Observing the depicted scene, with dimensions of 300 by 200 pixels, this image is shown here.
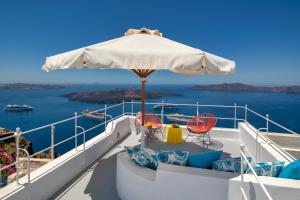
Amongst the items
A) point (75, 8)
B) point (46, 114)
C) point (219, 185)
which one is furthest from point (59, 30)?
point (219, 185)

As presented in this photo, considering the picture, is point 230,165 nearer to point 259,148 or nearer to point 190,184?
point 190,184

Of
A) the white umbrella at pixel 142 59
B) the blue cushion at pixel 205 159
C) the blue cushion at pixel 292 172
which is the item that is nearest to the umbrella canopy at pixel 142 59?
the white umbrella at pixel 142 59

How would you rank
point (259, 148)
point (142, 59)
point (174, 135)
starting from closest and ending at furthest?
point (142, 59), point (259, 148), point (174, 135)

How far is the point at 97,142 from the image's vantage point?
4.72 metres

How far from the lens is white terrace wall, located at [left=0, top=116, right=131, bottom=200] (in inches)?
103

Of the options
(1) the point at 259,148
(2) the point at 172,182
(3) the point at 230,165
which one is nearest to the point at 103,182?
(2) the point at 172,182

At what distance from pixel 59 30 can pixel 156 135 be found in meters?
53.8

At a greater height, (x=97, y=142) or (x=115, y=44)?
(x=115, y=44)

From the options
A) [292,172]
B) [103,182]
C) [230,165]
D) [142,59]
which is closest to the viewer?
[292,172]

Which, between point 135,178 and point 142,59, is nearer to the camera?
point 142,59

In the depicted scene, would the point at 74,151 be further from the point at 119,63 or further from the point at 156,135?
the point at 156,135

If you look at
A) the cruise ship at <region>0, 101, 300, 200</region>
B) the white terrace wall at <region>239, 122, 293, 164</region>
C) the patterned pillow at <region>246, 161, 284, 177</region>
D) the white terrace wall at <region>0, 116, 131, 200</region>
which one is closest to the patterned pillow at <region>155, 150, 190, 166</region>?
the cruise ship at <region>0, 101, 300, 200</region>

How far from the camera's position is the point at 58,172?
3338 mm

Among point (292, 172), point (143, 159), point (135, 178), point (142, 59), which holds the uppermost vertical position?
point (142, 59)
